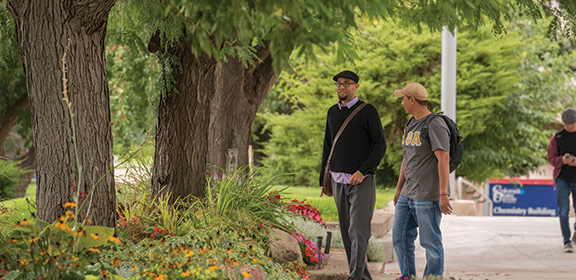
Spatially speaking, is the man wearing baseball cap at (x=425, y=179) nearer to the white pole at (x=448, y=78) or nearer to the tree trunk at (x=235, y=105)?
the tree trunk at (x=235, y=105)

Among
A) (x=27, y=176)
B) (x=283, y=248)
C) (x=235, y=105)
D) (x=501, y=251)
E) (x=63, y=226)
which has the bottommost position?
(x=501, y=251)

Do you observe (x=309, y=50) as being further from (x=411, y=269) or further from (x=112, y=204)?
(x=411, y=269)

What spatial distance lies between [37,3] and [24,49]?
1.19ft

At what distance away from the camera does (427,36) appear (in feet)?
67.3

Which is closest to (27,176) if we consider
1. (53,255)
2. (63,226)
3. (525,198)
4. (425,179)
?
(425,179)

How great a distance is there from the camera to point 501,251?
973 cm

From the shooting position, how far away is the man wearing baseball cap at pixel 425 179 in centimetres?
571

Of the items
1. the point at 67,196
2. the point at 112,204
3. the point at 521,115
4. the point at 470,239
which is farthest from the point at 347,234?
the point at 521,115

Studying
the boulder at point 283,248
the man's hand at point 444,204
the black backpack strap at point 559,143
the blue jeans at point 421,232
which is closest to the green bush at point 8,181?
the boulder at point 283,248

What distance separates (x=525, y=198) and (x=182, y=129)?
66.2 feet

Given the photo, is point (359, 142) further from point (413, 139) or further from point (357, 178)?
point (413, 139)

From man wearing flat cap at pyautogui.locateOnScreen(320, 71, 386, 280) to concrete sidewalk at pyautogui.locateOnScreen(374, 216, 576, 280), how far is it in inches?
47.3

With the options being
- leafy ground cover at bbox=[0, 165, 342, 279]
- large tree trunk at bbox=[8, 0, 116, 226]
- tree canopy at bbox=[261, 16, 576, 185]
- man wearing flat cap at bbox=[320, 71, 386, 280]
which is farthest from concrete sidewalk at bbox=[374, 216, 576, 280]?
tree canopy at bbox=[261, 16, 576, 185]

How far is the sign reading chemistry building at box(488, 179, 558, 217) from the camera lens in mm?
24531
